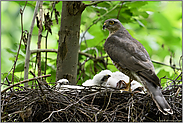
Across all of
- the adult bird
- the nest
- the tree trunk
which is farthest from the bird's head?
the nest

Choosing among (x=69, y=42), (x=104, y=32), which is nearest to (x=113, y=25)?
(x=104, y=32)

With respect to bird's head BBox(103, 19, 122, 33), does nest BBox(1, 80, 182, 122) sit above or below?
below

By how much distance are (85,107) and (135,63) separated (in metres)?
0.79

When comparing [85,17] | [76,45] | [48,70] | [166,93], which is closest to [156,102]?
[166,93]

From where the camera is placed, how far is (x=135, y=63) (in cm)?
240

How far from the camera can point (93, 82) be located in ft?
8.59

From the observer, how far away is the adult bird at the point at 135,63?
204 cm

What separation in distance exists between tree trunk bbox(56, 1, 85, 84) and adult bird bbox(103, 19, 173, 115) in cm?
53

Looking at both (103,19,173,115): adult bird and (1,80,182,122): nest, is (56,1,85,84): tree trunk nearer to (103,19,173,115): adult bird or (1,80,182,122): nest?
(103,19,173,115): adult bird

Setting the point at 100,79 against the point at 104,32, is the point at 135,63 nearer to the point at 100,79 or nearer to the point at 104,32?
the point at 100,79

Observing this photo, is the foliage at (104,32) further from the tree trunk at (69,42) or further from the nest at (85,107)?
the nest at (85,107)

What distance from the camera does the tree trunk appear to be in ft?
9.88

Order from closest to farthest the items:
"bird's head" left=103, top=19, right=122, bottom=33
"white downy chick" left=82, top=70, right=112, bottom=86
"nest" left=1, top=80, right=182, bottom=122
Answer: "nest" left=1, top=80, right=182, bottom=122
"white downy chick" left=82, top=70, right=112, bottom=86
"bird's head" left=103, top=19, right=122, bottom=33

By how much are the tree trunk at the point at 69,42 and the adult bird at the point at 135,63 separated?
532mm
